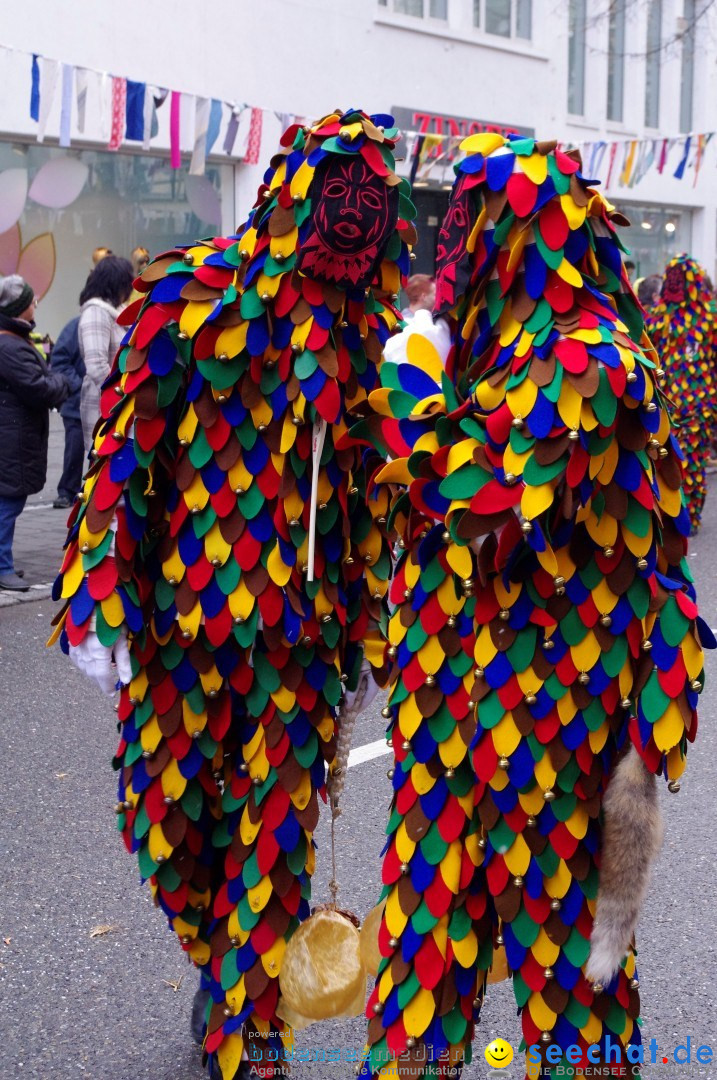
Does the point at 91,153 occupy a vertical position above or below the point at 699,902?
above

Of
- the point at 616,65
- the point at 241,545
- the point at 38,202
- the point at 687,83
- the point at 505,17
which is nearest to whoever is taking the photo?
the point at 241,545

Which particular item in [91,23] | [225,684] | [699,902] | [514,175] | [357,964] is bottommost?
[699,902]

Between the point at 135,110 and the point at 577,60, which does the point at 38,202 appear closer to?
the point at 135,110

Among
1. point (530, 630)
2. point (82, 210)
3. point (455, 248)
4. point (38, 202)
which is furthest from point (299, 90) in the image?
point (530, 630)

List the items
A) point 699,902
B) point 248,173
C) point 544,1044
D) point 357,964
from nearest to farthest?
point 544,1044, point 357,964, point 699,902, point 248,173

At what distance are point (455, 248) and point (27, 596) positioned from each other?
5.43 metres

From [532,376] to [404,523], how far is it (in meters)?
0.38

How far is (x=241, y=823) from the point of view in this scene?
2.54 m

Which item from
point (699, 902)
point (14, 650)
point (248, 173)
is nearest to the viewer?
point (699, 902)

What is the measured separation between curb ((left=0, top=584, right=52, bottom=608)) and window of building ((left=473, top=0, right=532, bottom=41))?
12.1 metres

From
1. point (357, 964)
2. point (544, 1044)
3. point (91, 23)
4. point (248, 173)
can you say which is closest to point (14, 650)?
point (357, 964)

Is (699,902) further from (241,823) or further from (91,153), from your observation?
(91,153)

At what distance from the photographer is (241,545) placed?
2490 millimetres

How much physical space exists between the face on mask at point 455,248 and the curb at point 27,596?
5.25 metres
